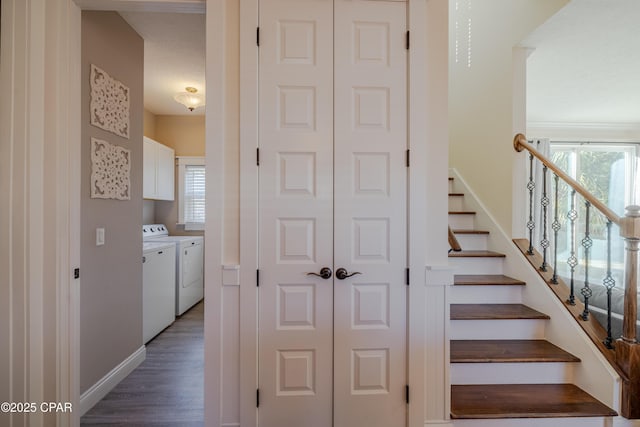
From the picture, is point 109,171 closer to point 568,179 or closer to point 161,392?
point 161,392

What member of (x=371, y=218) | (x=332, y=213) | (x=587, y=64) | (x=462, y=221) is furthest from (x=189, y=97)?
(x=587, y=64)

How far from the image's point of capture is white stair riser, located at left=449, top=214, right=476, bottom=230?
124 inches

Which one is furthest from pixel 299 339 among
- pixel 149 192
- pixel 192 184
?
pixel 192 184

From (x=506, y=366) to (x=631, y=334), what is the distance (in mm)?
691

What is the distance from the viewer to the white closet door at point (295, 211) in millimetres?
1666

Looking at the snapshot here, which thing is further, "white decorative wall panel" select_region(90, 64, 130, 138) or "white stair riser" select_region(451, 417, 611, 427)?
"white decorative wall panel" select_region(90, 64, 130, 138)

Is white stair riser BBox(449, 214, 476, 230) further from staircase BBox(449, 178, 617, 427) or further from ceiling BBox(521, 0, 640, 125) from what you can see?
ceiling BBox(521, 0, 640, 125)

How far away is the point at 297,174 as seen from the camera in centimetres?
168

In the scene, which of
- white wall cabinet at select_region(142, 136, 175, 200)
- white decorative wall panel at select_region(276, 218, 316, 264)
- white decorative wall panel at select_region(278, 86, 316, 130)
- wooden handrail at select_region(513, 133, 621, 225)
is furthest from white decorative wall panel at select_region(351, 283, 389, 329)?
white wall cabinet at select_region(142, 136, 175, 200)

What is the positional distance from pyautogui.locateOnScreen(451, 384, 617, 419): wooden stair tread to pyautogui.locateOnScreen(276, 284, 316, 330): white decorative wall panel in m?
1.02

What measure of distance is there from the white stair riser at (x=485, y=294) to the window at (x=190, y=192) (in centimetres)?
399

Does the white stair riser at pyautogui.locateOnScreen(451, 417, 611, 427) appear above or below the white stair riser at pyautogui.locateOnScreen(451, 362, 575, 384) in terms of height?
below

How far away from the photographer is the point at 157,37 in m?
2.70

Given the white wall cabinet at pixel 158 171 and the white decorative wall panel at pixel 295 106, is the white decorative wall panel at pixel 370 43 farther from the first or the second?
the white wall cabinet at pixel 158 171
